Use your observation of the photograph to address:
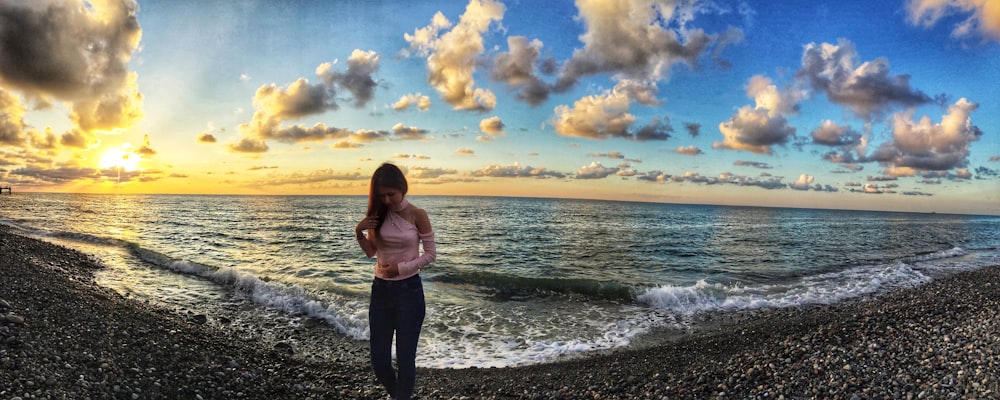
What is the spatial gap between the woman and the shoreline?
10.1ft

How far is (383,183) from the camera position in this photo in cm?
439

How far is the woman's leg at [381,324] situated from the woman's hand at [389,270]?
0.13 m

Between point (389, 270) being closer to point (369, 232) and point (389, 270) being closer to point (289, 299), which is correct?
point (369, 232)

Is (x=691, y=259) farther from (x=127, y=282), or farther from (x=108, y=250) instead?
(x=108, y=250)

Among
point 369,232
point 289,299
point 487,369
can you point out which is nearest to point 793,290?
point 487,369

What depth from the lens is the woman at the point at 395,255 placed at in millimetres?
4457

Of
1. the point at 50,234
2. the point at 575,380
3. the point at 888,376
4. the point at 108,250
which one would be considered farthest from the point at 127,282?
the point at 50,234

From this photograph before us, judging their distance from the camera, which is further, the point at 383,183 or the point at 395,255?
the point at 395,255

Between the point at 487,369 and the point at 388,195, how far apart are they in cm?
558

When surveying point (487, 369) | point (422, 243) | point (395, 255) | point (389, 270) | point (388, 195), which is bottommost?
point (487, 369)

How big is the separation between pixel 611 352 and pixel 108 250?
27.5 metres

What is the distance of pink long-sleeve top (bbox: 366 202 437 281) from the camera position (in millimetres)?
4525

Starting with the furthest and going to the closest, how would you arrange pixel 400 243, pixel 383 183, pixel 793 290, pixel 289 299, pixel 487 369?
pixel 793 290 < pixel 289 299 < pixel 487 369 < pixel 400 243 < pixel 383 183

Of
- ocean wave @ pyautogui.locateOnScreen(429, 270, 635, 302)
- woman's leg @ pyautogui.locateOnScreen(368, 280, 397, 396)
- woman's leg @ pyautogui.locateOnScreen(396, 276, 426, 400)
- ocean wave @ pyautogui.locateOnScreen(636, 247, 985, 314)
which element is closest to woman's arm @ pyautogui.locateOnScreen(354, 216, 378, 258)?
woman's leg @ pyautogui.locateOnScreen(368, 280, 397, 396)
